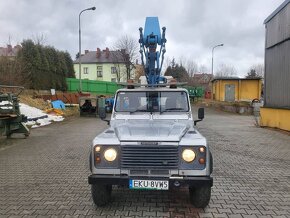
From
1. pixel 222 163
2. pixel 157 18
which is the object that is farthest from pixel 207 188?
pixel 157 18

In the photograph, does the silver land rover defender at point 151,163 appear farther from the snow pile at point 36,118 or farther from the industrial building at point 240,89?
the industrial building at point 240,89

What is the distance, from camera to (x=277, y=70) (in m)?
17.4

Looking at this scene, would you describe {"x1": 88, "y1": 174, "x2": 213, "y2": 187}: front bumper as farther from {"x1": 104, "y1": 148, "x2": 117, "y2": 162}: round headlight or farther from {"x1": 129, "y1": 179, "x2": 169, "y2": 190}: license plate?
{"x1": 104, "y1": 148, "x2": 117, "y2": 162}: round headlight

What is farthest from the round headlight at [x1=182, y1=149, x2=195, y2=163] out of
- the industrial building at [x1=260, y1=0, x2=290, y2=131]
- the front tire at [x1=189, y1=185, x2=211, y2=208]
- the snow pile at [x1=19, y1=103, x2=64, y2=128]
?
the snow pile at [x1=19, y1=103, x2=64, y2=128]

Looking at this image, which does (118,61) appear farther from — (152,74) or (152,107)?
(152,107)

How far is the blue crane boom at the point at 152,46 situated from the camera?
13852mm

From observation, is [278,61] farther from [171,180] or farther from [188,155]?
[171,180]

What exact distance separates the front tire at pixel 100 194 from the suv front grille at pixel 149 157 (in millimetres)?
585

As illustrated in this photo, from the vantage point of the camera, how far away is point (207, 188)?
18.1 feet

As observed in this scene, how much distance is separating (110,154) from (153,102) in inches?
87.4

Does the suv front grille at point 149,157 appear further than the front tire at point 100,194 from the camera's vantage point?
No

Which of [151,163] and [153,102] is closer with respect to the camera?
[151,163]

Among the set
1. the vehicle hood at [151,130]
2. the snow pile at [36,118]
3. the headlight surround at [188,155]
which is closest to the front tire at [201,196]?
the headlight surround at [188,155]

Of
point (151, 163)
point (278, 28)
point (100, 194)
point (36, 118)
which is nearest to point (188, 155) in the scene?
point (151, 163)
